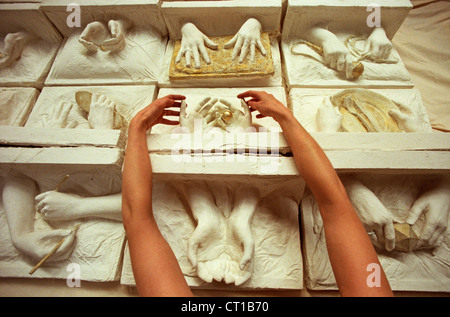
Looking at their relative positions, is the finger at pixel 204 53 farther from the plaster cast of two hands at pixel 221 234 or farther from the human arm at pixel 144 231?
the plaster cast of two hands at pixel 221 234

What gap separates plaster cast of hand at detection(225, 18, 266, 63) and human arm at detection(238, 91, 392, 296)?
67 centimetres

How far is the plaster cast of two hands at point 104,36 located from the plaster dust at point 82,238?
962 millimetres

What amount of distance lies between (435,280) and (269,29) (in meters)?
1.88

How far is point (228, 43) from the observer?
1772mm

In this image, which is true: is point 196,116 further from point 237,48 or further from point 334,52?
point 334,52

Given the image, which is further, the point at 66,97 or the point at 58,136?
the point at 66,97

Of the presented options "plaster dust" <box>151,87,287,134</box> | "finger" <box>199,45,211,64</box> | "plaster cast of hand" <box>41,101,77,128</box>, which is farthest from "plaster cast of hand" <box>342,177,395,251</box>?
"plaster cast of hand" <box>41,101,77,128</box>

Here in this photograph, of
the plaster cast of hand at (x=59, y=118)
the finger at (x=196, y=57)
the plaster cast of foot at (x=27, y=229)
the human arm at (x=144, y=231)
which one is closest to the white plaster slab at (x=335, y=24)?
the finger at (x=196, y=57)

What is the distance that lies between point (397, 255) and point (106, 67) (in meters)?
2.13

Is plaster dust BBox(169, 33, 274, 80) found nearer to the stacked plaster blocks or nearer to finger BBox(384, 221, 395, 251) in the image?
the stacked plaster blocks
